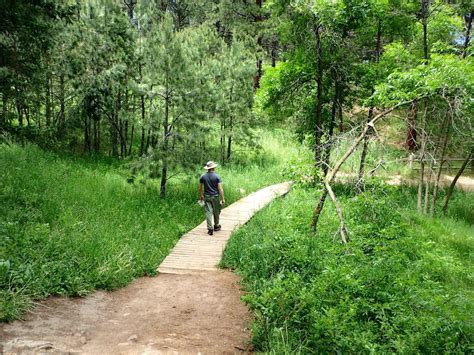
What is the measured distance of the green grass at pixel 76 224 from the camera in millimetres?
6453

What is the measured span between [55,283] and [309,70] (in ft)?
36.2

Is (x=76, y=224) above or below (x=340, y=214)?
below

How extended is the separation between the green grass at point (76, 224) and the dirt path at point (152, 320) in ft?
1.20

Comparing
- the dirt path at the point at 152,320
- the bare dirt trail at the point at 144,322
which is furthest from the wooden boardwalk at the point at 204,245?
the bare dirt trail at the point at 144,322

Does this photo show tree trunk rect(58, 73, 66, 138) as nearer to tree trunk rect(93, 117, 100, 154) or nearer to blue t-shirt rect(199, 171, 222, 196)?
tree trunk rect(93, 117, 100, 154)

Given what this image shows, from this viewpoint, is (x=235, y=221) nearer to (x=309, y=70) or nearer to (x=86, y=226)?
(x=86, y=226)

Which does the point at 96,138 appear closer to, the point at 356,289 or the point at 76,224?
the point at 76,224

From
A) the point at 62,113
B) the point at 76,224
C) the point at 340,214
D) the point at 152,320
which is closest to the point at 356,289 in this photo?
the point at 340,214

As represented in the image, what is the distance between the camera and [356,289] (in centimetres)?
546

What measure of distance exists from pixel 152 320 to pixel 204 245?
377cm

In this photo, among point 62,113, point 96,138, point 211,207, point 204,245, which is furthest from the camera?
point 96,138

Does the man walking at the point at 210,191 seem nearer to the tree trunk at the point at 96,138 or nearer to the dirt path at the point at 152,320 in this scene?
the dirt path at the point at 152,320

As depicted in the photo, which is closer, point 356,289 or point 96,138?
point 356,289

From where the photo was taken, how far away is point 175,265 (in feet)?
28.4
